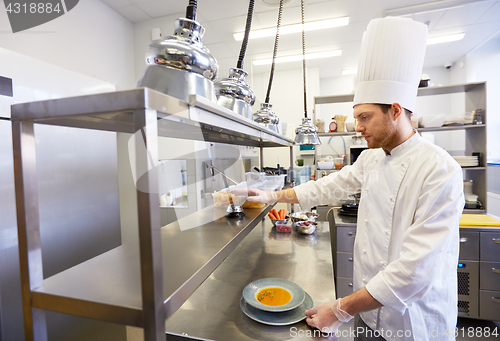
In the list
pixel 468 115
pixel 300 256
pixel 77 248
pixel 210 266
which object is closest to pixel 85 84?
pixel 77 248

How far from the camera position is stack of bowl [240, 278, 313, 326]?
1.07m

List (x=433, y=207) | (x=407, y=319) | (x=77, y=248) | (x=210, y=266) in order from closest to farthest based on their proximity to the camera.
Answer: (x=210, y=266) < (x=433, y=207) < (x=407, y=319) < (x=77, y=248)

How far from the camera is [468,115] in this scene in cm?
332

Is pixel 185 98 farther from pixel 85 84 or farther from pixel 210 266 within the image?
pixel 85 84

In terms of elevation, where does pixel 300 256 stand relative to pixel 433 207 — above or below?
below

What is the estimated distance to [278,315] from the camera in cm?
111

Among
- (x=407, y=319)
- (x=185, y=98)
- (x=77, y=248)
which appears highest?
(x=185, y=98)

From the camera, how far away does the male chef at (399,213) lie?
3.30 ft

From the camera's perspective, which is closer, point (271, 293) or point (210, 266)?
point (210, 266)

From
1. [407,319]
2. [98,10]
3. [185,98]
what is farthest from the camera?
[98,10]

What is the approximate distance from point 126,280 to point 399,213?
3.91ft

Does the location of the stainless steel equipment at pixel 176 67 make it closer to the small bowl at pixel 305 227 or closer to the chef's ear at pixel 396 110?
the chef's ear at pixel 396 110

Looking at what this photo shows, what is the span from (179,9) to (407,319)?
160 inches

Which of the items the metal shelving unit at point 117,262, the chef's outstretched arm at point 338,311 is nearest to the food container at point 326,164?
the chef's outstretched arm at point 338,311
